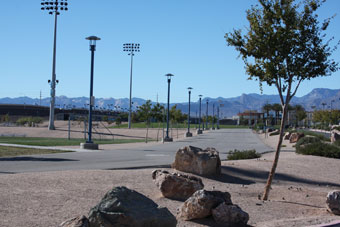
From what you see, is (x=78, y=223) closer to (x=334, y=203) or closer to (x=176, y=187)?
(x=176, y=187)

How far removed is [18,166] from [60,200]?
751 centimetres

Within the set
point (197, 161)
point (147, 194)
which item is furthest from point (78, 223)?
point (197, 161)

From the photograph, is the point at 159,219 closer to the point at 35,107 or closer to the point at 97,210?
the point at 97,210

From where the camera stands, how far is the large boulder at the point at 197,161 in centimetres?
1391

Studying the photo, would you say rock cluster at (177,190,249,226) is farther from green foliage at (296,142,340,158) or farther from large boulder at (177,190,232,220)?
green foliage at (296,142,340,158)

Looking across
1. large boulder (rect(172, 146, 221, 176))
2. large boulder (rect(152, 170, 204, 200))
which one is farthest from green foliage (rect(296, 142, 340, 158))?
large boulder (rect(152, 170, 204, 200))

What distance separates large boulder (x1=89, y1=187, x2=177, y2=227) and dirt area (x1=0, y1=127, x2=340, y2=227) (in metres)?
1.43

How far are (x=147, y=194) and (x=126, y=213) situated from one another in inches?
173

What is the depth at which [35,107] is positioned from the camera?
128250 millimetres

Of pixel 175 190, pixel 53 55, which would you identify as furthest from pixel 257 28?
pixel 53 55

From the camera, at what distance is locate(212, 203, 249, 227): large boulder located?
8.12 meters

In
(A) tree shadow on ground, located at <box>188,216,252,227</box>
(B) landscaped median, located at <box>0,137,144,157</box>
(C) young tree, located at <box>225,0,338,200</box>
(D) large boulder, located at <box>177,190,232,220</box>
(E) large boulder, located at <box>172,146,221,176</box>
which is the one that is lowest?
(A) tree shadow on ground, located at <box>188,216,252,227</box>

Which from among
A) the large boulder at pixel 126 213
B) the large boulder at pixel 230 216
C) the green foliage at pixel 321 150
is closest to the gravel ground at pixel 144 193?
the large boulder at pixel 230 216

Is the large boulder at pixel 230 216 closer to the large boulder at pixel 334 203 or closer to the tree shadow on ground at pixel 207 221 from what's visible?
the tree shadow on ground at pixel 207 221
